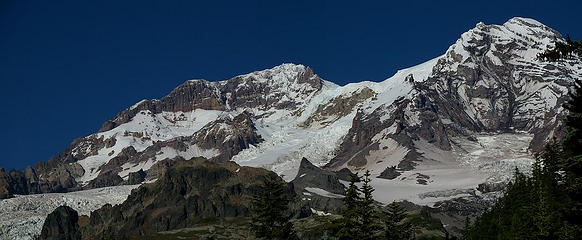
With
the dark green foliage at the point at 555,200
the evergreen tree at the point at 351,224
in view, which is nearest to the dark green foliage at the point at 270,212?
the evergreen tree at the point at 351,224

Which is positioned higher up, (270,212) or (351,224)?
(270,212)

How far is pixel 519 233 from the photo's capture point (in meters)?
93.8

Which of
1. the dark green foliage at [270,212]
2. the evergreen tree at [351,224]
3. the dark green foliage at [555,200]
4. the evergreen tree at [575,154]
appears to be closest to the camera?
the dark green foliage at [555,200]

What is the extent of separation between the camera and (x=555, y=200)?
108 metres

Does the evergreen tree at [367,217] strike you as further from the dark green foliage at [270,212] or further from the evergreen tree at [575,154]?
the evergreen tree at [575,154]

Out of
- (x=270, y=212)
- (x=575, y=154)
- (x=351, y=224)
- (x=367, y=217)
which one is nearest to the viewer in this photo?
(x=575, y=154)

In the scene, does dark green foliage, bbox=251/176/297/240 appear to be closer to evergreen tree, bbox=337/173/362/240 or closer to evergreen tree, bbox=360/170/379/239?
evergreen tree, bbox=337/173/362/240

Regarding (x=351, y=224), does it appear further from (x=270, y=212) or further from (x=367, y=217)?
(x=270, y=212)

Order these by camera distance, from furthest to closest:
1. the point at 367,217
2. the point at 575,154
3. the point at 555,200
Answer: the point at 555,200, the point at 367,217, the point at 575,154

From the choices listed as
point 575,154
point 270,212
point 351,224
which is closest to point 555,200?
point 270,212

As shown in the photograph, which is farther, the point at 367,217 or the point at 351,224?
the point at 367,217

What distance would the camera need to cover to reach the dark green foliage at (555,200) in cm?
3722

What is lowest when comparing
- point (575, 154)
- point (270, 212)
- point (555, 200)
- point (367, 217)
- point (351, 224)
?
point (351, 224)

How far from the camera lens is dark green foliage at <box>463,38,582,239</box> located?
122ft
